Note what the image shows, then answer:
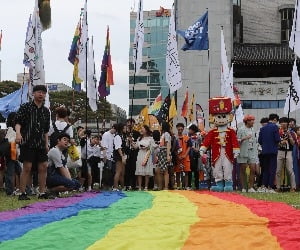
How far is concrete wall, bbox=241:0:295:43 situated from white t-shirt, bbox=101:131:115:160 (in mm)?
32587

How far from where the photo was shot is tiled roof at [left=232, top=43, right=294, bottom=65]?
35.9 metres

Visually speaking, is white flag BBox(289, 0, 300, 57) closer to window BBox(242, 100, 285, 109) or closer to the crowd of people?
the crowd of people

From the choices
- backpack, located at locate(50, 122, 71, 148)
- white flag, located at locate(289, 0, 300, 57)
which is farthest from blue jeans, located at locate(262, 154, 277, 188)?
backpack, located at locate(50, 122, 71, 148)

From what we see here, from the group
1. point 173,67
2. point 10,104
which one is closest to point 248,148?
point 173,67

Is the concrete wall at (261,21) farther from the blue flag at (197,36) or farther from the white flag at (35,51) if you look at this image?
the white flag at (35,51)

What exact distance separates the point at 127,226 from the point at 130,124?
8.20 m

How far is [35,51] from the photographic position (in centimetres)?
1005

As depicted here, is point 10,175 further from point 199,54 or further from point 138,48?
point 199,54

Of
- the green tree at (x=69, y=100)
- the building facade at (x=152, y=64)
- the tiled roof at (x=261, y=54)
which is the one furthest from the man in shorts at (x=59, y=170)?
the building facade at (x=152, y=64)

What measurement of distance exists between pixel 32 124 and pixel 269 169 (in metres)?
5.29

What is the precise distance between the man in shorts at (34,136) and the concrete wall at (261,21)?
36.3 metres

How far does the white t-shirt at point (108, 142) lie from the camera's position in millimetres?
11688

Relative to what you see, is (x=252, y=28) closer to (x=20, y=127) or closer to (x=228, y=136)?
(x=228, y=136)

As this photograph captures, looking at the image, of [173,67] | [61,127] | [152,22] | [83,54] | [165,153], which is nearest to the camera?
[61,127]
